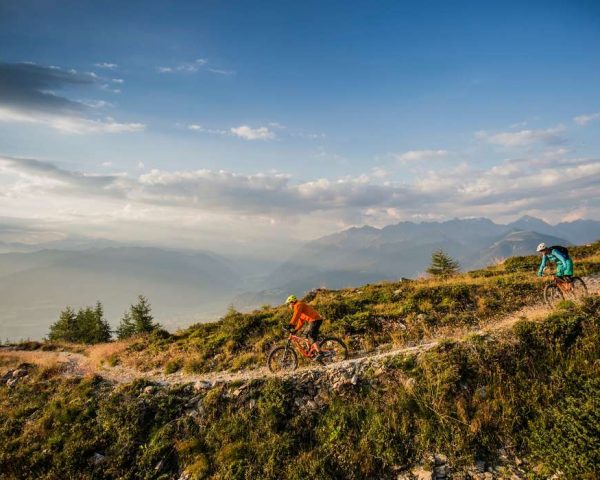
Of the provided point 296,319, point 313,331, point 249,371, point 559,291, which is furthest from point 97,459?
point 559,291

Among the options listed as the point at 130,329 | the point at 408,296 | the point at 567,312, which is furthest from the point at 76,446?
the point at 130,329

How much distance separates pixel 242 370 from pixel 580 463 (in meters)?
12.2

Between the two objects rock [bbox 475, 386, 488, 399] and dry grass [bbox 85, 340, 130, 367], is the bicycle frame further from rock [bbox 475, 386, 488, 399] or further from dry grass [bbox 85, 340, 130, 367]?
dry grass [bbox 85, 340, 130, 367]

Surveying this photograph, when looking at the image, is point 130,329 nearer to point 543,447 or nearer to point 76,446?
point 76,446

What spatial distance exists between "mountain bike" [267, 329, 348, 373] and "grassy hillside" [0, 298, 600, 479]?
1.68 metres

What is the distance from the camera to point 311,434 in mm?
11219

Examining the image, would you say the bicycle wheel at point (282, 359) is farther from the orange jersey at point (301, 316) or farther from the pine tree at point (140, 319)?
the pine tree at point (140, 319)

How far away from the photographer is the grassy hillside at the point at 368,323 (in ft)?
55.0

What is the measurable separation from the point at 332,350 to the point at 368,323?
3.72 metres

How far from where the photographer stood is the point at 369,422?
35.5 feet

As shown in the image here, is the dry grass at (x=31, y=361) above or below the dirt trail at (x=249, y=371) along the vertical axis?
below

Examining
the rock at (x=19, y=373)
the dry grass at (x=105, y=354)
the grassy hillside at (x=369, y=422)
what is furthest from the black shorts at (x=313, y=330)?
the rock at (x=19, y=373)

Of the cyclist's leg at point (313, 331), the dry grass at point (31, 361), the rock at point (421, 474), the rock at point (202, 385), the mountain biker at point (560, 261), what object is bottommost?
the dry grass at point (31, 361)

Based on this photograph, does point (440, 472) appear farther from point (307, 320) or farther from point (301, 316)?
point (301, 316)
